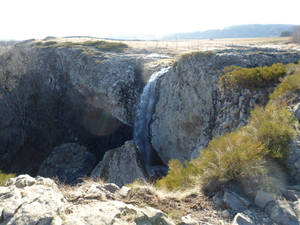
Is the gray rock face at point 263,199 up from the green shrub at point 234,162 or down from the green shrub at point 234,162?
down

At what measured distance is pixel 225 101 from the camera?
9.41 meters

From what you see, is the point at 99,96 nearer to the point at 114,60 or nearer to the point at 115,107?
the point at 115,107

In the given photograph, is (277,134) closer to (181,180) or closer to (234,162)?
(234,162)

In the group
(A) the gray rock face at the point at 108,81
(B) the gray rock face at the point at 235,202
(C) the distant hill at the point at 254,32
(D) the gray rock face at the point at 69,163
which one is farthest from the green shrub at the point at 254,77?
(C) the distant hill at the point at 254,32

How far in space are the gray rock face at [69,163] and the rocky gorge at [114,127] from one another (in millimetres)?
80

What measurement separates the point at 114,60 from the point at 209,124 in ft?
41.5

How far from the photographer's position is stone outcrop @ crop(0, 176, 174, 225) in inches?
119

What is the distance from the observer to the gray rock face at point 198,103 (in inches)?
350

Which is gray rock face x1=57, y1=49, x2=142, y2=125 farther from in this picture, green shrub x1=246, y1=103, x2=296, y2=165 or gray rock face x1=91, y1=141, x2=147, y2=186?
green shrub x1=246, y1=103, x2=296, y2=165

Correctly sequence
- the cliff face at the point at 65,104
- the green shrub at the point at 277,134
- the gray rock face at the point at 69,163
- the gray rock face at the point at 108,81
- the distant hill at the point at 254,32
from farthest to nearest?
the distant hill at the point at 254,32 < the cliff face at the point at 65,104 < the gray rock face at the point at 108,81 < the gray rock face at the point at 69,163 < the green shrub at the point at 277,134

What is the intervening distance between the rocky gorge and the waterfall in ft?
0.22

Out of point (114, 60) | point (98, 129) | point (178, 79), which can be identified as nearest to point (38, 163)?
point (98, 129)

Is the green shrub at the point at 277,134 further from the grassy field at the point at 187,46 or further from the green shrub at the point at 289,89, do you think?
A: the grassy field at the point at 187,46

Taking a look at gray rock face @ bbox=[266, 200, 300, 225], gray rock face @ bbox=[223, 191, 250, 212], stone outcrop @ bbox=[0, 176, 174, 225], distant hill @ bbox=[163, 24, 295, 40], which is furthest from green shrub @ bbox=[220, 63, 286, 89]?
distant hill @ bbox=[163, 24, 295, 40]
